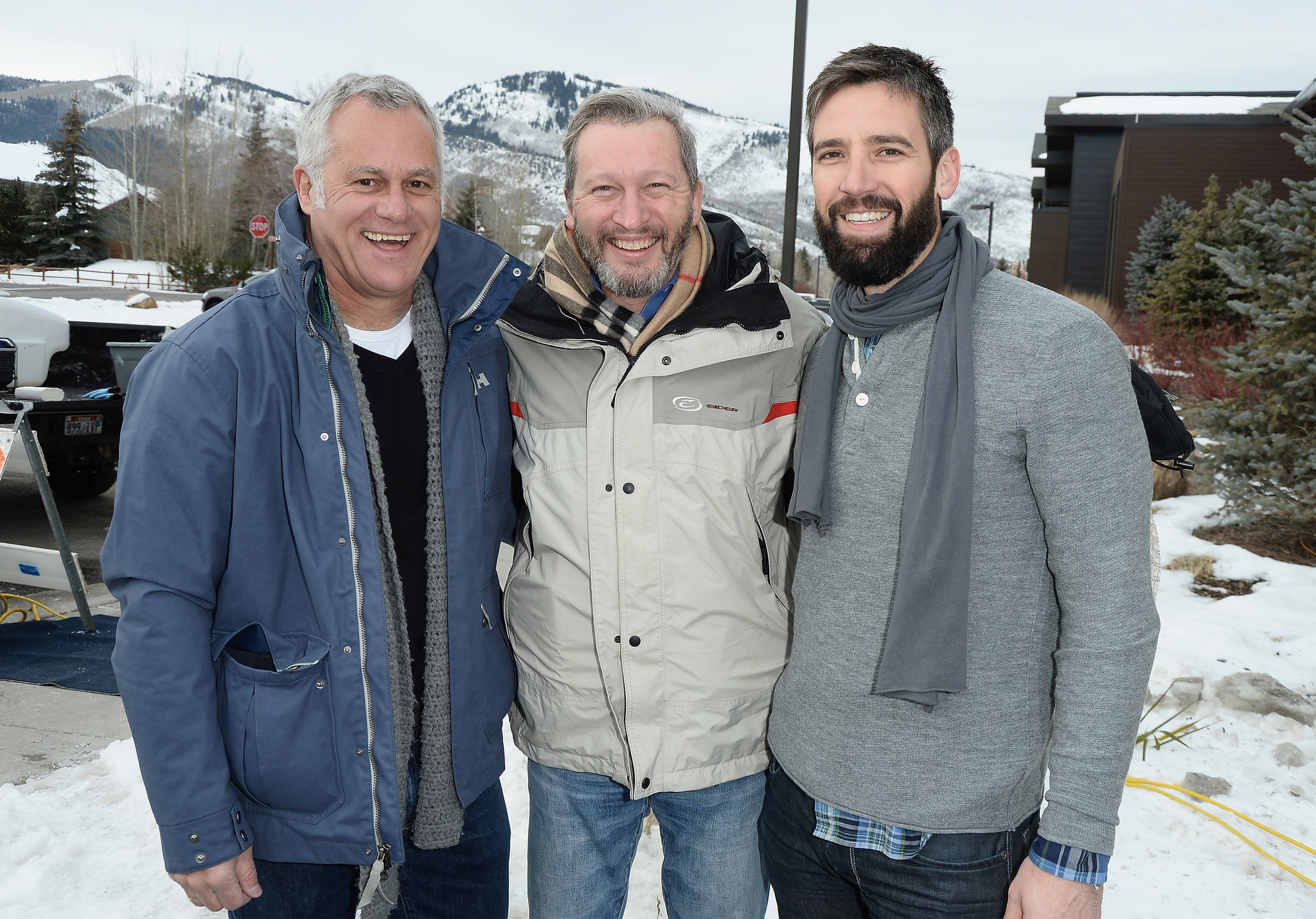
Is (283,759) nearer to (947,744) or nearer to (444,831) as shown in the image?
(444,831)

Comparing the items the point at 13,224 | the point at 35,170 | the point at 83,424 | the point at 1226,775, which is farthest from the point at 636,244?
the point at 35,170

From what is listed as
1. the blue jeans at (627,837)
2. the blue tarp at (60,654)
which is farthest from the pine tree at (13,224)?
the blue jeans at (627,837)

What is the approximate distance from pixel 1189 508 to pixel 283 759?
9149 millimetres

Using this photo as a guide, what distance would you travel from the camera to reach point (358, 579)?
6.52 feet

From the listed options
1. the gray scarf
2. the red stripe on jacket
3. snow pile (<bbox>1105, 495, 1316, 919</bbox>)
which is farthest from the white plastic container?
snow pile (<bbox>1105, 495, 1316, 919</bbox>)

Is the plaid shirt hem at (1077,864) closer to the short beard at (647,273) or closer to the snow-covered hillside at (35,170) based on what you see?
the short beard at (647,273)

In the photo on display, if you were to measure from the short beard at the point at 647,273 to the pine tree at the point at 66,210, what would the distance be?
59583mm

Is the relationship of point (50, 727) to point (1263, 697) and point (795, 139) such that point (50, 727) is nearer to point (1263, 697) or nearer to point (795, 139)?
point (1263, 697)

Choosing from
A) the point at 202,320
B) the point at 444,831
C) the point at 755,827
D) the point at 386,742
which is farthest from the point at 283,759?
the point at 755,827

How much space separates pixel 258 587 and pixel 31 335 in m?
6.44

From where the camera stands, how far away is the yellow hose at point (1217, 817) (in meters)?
3.37

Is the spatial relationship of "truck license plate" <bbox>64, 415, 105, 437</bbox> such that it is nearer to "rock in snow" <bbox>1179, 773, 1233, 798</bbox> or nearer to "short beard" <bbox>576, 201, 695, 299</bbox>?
"short beard" <bbox>576, 201, 695, 299</bbox>

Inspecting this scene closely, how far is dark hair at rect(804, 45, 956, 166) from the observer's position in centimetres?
201

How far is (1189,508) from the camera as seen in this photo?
29.1 ft
